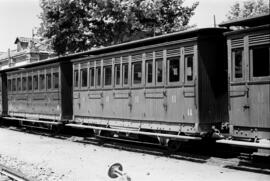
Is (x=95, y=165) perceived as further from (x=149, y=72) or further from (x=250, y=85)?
(x=250, y=85)

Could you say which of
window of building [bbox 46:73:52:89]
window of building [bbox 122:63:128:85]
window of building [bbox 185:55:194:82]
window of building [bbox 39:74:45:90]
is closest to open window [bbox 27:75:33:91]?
window of building [bbox 39:74:45:90]

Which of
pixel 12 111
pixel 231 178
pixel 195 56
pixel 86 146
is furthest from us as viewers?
pixel 12 111

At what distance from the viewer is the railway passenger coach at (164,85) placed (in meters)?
10.0

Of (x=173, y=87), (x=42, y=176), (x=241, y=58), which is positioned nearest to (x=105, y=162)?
(x=42, y=176)

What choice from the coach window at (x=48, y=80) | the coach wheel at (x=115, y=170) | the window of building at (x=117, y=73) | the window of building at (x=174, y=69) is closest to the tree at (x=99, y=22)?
the coach window at (x=48, y=80)

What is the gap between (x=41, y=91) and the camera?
18781 millimetres

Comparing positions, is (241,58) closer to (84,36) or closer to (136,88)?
(136,88)

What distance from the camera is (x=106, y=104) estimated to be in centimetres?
1387

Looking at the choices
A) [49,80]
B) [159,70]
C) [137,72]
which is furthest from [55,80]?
[159,70]

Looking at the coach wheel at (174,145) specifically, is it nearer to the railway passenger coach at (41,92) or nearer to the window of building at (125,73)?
the window of building at (125,73)

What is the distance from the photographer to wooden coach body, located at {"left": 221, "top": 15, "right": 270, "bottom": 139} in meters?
8.26

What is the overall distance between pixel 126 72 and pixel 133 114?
4.57ft

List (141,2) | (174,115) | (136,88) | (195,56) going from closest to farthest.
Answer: (195,56)
(174,115)
(136,88)
(141,2)

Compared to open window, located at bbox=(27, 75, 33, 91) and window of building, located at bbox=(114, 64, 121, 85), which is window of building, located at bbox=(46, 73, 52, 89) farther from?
window of building, located at bbox=(114, 64, 121, 85)
